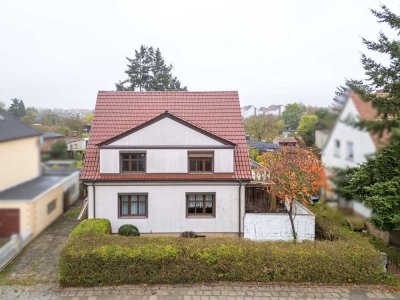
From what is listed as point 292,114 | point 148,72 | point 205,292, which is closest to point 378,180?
point 292,114

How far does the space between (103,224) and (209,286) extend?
6.08 metres

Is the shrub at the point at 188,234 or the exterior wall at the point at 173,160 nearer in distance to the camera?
the shrub at the point at 188,234

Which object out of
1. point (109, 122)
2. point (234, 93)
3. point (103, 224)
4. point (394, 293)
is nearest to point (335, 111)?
point (394, 293)

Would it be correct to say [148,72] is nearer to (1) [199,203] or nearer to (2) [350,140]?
(1) [199,203]

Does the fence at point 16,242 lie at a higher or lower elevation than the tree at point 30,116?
lower

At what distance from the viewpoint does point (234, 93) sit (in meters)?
22.5

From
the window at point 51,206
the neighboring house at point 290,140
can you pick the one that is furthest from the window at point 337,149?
the window at point 51,206

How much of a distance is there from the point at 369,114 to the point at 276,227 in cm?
1607

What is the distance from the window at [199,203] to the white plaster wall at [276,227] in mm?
2132

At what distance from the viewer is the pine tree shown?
6.99 feet

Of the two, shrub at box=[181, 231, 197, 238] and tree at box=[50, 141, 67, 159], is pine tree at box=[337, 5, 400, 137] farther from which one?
shrub at box=[181, 231, 197, 238]

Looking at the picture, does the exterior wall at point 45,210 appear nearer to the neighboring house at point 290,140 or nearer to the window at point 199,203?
the neighboring house at point 290,140

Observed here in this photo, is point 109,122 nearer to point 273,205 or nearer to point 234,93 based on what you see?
point 234,93

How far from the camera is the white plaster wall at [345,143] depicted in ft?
6.33
